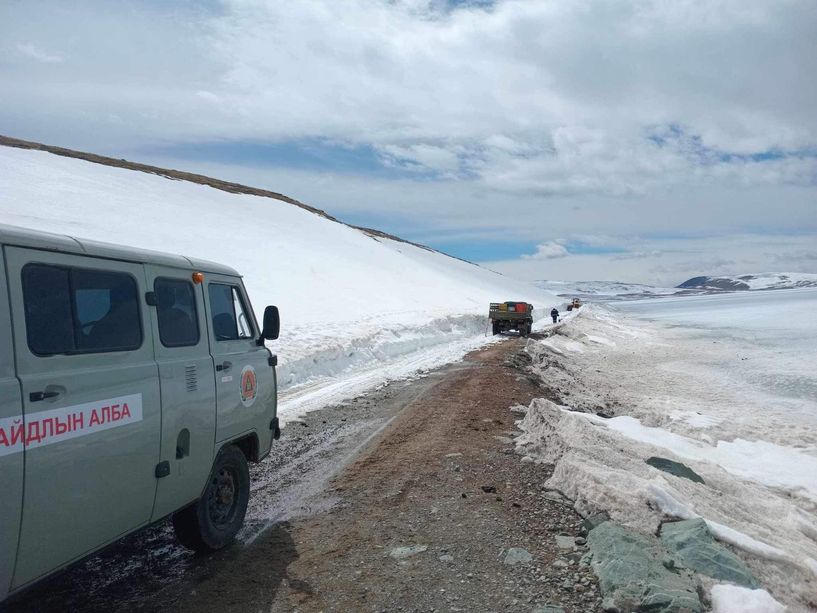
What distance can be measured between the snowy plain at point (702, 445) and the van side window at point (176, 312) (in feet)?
14.1

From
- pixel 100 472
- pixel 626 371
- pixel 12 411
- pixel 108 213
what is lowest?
pixel 626 371

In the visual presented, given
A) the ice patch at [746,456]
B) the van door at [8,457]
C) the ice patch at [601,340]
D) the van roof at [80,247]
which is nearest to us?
the van door at [8,457]

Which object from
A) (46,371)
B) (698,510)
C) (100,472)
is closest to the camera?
(46,371)

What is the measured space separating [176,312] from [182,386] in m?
0.64

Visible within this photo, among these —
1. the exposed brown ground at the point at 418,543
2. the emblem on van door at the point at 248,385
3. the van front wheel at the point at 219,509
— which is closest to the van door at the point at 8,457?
the exposed brown ground at the point at 418,543

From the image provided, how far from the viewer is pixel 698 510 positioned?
6.28 m

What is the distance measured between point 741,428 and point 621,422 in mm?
4394

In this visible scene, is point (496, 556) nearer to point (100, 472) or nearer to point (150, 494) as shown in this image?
point (150, 494)

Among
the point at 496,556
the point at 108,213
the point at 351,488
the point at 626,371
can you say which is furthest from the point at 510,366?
the point at 108,213

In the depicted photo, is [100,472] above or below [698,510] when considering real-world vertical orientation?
above

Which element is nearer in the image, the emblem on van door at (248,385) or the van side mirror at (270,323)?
the emblem on van door at (248,385)

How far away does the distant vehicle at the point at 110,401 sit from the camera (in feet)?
10.1

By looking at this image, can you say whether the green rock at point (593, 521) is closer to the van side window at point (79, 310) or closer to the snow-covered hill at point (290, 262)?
the van side window at point (79, 310)

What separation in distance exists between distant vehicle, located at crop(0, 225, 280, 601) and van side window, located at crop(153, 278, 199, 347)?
0.04ft
